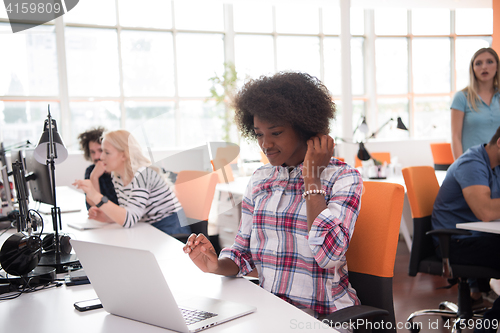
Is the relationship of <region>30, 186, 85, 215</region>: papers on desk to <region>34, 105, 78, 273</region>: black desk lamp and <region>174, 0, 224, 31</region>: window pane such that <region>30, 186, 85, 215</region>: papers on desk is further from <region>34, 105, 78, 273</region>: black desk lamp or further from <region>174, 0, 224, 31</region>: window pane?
<region>174, 0, 224, 31</region>: window pane

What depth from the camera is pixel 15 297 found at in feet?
3.84

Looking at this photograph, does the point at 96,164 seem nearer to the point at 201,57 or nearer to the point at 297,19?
the point at 201,57

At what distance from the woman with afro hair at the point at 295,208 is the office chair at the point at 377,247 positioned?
1.9 inches

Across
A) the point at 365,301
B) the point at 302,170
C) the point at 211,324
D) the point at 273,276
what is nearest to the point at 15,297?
the point at 211,324

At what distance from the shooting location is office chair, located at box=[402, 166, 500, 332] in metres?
2.04

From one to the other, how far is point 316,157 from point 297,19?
8098 millimetres

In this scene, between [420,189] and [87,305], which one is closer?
[87,305]

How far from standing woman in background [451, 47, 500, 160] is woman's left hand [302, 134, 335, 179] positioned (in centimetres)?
212

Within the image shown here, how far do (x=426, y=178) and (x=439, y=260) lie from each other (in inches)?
18.5

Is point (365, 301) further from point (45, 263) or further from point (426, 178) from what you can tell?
point (426, 178)

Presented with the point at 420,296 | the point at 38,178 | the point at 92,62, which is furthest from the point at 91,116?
the point at 420,296

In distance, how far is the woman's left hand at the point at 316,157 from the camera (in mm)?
1275

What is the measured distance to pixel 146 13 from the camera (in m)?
7.73

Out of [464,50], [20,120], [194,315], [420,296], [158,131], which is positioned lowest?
[420,296]
